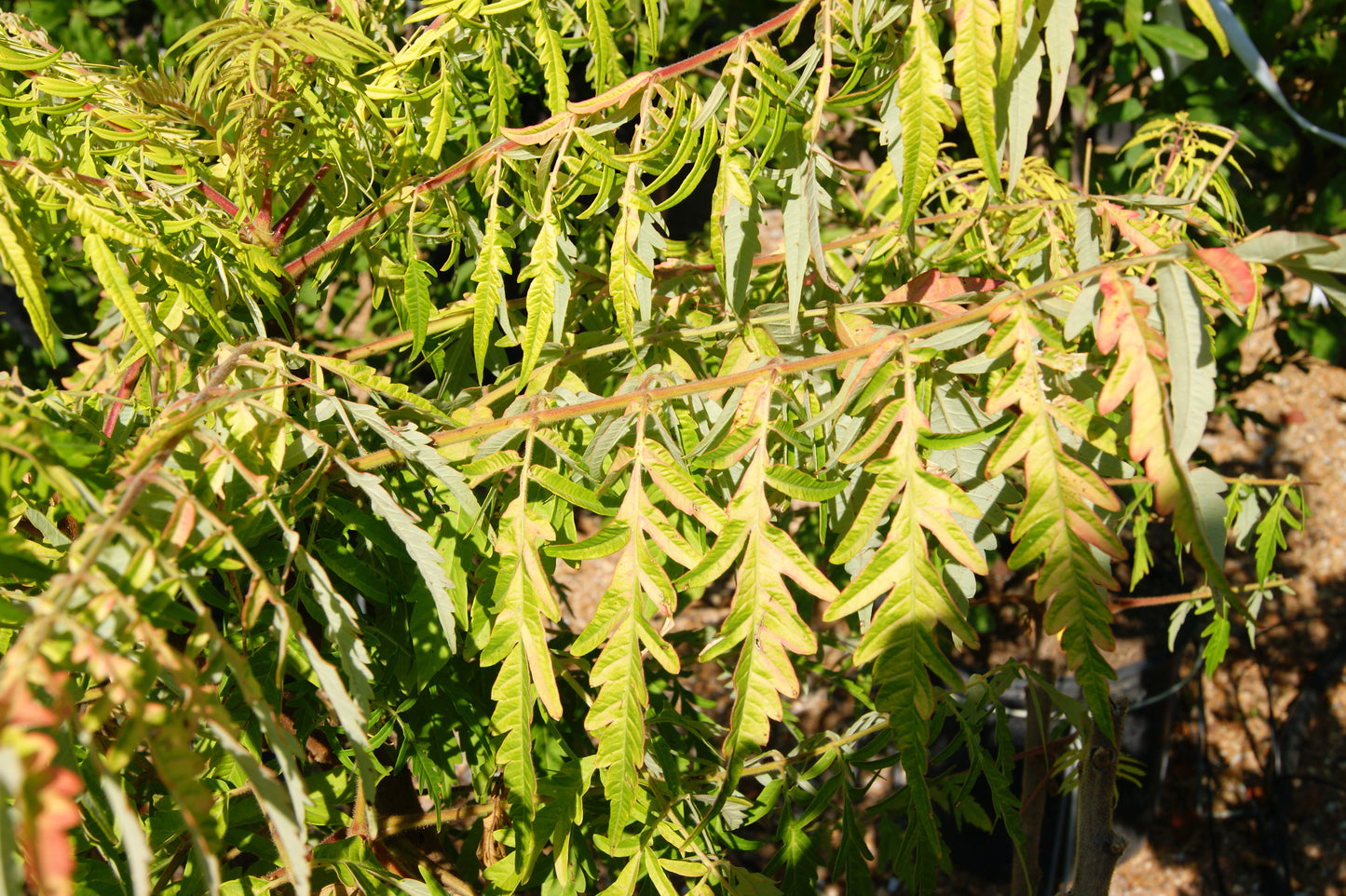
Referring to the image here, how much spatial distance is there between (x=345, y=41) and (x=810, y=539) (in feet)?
4.15

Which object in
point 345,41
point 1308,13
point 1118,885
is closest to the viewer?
point 345,41

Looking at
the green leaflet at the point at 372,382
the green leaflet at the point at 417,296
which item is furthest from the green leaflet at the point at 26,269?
the green leaflet at the point at 417,296

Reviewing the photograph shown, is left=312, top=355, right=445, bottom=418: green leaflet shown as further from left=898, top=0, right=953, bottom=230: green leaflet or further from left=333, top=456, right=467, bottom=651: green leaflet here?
left=898, top=0, right=953, bottom=230: green leaflet

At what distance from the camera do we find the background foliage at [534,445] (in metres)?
0.56

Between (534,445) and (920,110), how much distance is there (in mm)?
482

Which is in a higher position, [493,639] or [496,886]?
[493,639]

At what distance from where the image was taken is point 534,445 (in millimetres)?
928

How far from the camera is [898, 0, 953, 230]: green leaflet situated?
2.21 feet

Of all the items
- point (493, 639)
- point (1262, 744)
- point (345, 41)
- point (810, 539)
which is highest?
point (345, 41)

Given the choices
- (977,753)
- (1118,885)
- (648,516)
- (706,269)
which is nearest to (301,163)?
(706,269)

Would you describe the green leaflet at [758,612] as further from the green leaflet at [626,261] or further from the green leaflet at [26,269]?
the green leaflet at [26,269]

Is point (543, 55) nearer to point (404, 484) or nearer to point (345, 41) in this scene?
point (345, 41)

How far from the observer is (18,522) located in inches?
36.4

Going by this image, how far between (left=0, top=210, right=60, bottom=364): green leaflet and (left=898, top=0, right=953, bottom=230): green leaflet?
65 cm
